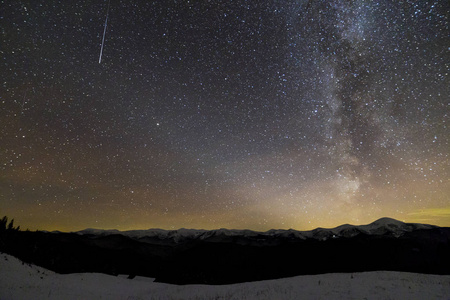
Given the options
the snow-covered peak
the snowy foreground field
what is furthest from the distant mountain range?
the snowy foreground field

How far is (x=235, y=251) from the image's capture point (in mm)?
11461

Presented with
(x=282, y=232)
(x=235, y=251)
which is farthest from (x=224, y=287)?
(x=282, y=232)

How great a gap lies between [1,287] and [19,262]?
333 centimetres

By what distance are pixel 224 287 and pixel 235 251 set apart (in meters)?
1.70

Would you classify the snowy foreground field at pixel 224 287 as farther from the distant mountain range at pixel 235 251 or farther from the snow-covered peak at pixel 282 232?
the snow-covered peak at pixel 282 232

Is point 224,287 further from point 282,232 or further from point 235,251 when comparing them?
point 282,232

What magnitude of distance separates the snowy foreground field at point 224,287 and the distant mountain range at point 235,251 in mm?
716

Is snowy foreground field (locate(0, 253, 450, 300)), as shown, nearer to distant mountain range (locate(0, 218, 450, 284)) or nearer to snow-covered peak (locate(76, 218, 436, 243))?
distant mountain range (locate(0, 218, 450, 284))

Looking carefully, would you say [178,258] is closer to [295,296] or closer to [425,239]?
[295,296]

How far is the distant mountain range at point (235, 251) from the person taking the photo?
10.4 m

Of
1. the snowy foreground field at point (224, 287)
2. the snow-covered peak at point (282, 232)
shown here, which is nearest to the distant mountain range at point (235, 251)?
the snow-covered peak at point (282, 232)

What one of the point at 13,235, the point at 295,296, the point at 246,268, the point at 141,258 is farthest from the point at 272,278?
the point at 13,235

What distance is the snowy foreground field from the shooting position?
26.1 feet

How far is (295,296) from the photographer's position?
8148 millimetres
